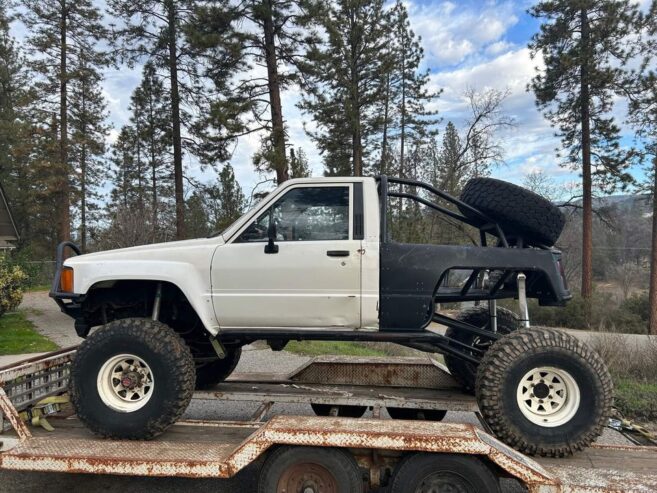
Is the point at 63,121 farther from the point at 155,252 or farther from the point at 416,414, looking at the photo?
the point at 416,414

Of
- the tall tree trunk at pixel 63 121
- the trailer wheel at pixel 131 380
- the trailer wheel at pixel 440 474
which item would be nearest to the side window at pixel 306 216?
the trailer wheel at pixel 131 380

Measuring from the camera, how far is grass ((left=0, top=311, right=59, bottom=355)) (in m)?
11.0

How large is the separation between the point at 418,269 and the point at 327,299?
83 cm

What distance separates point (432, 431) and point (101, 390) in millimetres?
2685

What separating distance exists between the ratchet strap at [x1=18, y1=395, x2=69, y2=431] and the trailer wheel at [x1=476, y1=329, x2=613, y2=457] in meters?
3.77

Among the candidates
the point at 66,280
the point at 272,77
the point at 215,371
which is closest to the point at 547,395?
the point at 215,371

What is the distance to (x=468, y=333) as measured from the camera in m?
5.27

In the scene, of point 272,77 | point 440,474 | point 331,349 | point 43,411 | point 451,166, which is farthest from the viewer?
point 451,166

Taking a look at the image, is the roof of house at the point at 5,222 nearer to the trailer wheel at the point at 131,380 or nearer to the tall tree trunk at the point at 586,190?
the trailer wheel at the point at 131,380

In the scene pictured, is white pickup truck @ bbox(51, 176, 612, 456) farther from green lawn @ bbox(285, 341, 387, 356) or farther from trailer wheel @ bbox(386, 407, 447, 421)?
green lawn @ bbox(285, 341, 387, 356)

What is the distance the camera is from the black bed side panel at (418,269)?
13.4ft

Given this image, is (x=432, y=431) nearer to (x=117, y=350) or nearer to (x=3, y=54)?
(x=117, y=350)

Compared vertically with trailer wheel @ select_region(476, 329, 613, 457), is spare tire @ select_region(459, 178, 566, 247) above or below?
above

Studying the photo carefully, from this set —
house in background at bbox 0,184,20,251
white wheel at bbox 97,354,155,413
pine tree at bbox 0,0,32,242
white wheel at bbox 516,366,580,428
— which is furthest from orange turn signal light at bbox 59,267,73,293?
pine tree at bbox 0,0,32,242
